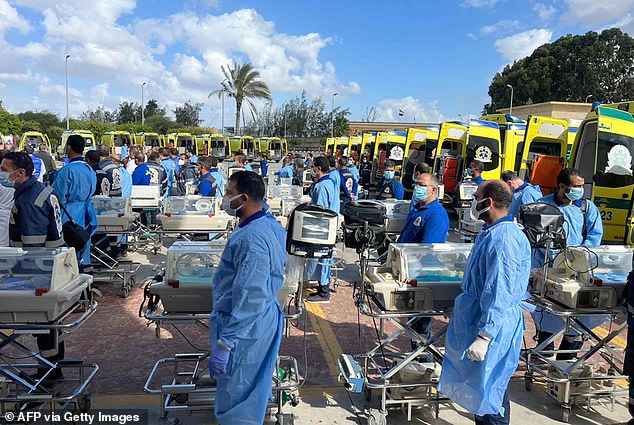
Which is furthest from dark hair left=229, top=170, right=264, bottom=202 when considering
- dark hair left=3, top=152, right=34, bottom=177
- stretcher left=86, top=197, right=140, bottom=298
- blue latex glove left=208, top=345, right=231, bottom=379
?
stretcher left=86, top=197, right=140, bottom=298

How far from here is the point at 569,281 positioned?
4.06m

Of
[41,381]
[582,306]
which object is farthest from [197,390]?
[582,306]

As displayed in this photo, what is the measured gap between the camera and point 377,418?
3.86m

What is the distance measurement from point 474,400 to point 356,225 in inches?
81.7

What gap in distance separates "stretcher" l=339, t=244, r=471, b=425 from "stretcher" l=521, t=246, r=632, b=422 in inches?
30.8

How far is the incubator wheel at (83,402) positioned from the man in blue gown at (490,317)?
8.92 ft

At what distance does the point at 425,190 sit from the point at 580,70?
45561 mm

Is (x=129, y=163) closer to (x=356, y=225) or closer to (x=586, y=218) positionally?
(x=356, y=225)

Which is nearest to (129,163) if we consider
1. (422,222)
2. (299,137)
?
(422,222)

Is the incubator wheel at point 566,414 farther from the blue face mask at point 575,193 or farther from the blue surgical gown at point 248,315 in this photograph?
the blue surgical gown at point 248,315

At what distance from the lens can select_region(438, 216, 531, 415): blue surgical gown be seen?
10.3 feet

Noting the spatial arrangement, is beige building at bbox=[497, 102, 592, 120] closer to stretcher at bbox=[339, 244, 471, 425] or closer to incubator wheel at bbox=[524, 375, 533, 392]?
incubator wheel at bbox=[524, 375, 533, 392]

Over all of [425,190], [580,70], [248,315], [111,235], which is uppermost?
[580,70]

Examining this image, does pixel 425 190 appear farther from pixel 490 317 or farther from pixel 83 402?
pixel 83 402
